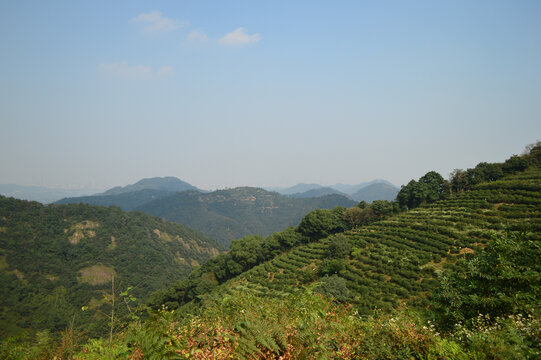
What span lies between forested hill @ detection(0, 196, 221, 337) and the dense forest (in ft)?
170

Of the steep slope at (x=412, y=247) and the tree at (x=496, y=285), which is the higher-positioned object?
the tree at (x=496, y=285)

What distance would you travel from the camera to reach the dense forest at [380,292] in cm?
427

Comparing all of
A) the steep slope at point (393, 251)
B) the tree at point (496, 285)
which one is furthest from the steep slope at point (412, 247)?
the tree at point (496, 285)

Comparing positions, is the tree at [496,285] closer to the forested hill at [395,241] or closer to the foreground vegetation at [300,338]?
the foreground vegetation at [300,338]

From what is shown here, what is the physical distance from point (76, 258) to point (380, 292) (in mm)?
130744

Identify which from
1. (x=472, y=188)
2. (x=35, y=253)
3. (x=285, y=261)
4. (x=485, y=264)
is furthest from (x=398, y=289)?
(x=35, y=253)

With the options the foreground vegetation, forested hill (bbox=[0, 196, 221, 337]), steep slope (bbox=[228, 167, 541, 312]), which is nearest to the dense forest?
the foreground vegetation

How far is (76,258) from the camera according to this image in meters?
106

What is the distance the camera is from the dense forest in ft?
14.0

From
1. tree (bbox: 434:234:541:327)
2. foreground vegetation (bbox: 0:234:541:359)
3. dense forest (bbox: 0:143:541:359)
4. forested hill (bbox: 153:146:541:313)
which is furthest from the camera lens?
forested hill (bbox: 153:146:541:313)

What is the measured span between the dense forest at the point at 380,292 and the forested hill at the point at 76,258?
5196 cm

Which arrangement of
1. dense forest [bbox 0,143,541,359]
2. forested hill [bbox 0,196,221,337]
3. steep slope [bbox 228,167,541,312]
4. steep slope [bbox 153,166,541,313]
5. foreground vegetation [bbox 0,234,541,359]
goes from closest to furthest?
foreground vegetation [bbox 0,234,541,359] < dense forest [bbox 0,143,541,359] < steep slope [bbox 153,166,541,313] < steep slope [bbox 228,167,541,312] < forested hill [bbox 0,196,221,337]

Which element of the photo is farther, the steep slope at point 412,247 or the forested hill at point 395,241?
the forested hill at point 395,241

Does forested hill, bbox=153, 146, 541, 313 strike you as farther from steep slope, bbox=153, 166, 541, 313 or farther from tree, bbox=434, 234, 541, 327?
tree, bbox=434, 234, 541, 327
